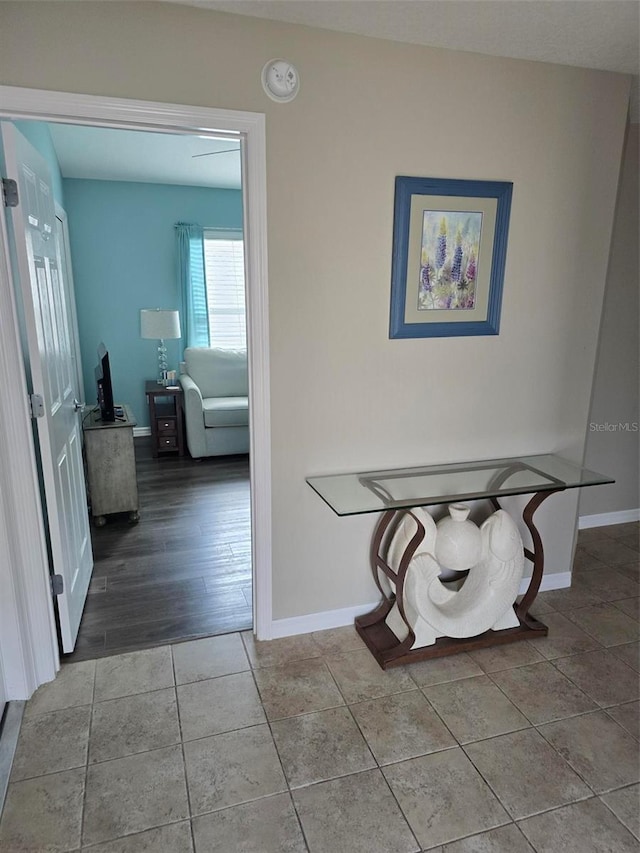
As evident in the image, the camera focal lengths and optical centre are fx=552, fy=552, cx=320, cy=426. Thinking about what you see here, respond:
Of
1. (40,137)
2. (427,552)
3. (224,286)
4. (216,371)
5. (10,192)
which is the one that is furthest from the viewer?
(224,286)

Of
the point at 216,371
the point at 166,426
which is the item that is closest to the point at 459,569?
the point at 166,426

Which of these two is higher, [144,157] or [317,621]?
[144,157]

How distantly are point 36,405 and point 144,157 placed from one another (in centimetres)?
302

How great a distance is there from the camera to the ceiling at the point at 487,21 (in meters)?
1.78

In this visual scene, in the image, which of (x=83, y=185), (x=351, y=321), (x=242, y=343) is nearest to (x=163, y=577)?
(x=351, y=321)

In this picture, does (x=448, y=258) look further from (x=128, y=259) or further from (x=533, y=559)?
(x=128, y=259)

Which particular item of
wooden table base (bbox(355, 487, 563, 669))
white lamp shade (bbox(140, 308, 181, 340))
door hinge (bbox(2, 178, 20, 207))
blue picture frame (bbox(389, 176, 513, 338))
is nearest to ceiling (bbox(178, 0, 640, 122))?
blue picture frame (bbox(389, 176, 513, 338))

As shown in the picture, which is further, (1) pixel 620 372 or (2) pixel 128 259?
(2) pixel 128 259

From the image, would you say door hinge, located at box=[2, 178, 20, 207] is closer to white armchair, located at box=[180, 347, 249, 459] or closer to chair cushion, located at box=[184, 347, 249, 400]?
white armchair, located at box=[180, 347, 249, 459]

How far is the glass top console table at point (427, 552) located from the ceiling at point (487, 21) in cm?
167

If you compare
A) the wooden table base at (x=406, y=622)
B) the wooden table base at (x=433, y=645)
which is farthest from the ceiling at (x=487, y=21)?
the wooden table base at (x=433, y=645)

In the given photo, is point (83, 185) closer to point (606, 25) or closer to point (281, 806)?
point (606, 25)

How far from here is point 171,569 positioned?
3.01 metres

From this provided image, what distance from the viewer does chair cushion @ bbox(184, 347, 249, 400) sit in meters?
5.20
